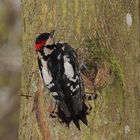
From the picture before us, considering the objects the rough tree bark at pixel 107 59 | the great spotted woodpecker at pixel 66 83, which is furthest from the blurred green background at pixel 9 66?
the great spotted woodpecker at pixel 66 83

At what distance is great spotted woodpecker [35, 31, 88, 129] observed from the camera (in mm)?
1771

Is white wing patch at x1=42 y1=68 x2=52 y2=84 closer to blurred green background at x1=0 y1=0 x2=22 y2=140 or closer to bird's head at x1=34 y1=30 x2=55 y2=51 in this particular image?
bird's head at x1=34 y1=30 x2=55 y2=51

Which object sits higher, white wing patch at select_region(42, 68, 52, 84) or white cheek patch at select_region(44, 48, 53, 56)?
white cheek patch at select_region(44, 48, 53, 56)

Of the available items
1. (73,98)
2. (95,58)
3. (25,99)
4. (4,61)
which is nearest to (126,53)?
(95,58)

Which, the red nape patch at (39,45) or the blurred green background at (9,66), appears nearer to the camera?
the red nape patch at (39,45)

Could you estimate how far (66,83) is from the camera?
178 centimetres

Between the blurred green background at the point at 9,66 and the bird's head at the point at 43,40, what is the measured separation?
2.49 meters

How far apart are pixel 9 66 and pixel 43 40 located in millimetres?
2767

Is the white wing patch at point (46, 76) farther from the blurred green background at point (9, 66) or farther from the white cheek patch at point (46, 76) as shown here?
the blurred green background at point (9, 66)

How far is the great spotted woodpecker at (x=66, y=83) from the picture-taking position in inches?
69.7

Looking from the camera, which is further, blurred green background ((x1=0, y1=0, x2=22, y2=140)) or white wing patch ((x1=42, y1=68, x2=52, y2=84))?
blurred green background ((x1=0, y1=0, x2=22, y2=140))

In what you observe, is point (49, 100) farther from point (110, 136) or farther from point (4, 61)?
point (4, 61)

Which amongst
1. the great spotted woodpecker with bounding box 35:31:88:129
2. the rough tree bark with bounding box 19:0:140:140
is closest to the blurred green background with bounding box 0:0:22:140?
the rough tree bark with bounding box 19:0:140:140

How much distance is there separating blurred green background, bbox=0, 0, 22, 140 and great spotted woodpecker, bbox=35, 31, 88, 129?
255cm
